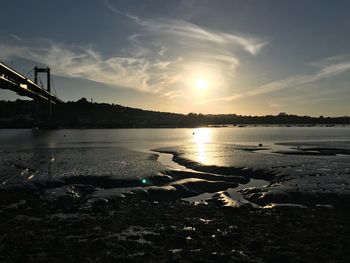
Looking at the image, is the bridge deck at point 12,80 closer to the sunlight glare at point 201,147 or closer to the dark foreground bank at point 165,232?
the sunlight glare at point 201,147

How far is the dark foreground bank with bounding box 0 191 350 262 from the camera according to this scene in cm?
1156

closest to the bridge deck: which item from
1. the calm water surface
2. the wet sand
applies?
the calm water surface

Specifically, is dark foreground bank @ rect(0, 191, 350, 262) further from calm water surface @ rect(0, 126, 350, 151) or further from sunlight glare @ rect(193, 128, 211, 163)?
calm water surface @ rect(0, 126, 350, 151)

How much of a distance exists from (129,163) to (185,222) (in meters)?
20.1

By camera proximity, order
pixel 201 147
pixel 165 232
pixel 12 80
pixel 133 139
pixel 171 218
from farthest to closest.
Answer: pixel 133 139 → pixel 12 80 → pixel 201 147 → pixel 171 218 → pixel 165 232

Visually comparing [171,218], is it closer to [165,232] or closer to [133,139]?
[165,232]

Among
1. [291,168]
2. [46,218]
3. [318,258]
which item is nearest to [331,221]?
[318,258]

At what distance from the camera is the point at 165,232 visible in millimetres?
13969

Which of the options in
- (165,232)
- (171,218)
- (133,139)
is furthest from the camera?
(133,139)

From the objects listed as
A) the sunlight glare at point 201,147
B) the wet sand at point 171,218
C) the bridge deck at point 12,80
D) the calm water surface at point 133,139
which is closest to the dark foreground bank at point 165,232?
the wet sand at point 171,218

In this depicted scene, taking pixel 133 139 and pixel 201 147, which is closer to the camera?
pixel 201 147

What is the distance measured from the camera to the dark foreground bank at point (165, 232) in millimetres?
11562

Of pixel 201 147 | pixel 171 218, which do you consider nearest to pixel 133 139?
pixel 201 147

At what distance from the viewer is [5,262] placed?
10883 millimetres
